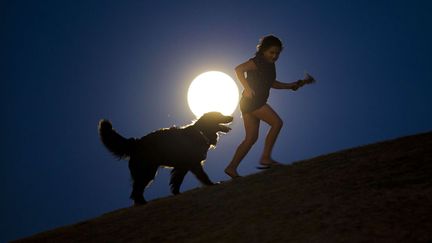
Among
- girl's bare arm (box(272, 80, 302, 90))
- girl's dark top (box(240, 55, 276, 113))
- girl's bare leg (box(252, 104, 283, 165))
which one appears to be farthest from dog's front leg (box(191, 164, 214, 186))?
girl's bare arm (box(272, 80, 302, 90))

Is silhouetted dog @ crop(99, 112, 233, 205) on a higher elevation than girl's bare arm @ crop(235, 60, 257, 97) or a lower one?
lower

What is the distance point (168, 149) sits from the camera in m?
7.84

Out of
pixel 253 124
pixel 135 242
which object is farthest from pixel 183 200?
pixel 253 124

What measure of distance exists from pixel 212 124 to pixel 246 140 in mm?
788

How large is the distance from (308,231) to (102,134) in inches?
195

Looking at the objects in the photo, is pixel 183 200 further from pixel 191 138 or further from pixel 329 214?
pixel 329 214

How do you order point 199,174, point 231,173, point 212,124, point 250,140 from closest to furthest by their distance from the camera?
point 231,173, point 250,140, point 199,174, point 212,124

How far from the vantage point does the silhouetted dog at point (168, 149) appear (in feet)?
25.4

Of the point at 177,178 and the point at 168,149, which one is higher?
the point at 168,149

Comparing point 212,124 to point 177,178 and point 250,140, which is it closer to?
point 250,140

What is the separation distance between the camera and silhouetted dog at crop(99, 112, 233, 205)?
25.4 feet

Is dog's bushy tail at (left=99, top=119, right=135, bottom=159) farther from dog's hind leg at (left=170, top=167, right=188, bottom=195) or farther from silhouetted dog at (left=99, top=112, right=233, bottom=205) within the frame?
dog's hind leg at (left=170, top=167, right=188, bottom=195)

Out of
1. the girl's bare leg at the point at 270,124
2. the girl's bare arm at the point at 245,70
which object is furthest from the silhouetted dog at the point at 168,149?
the girl's bare arm at the point at 245,70

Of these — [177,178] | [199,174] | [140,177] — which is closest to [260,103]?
[199,174]
